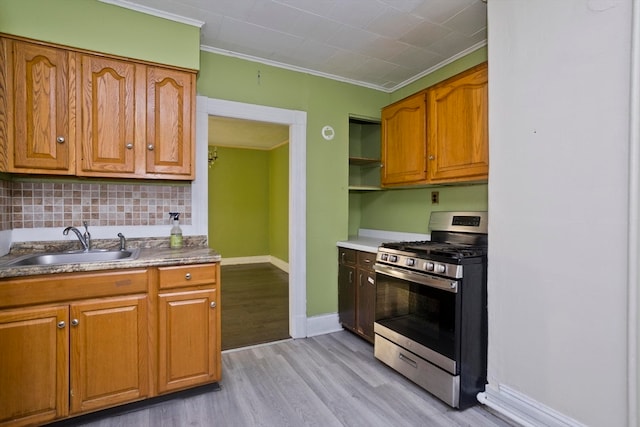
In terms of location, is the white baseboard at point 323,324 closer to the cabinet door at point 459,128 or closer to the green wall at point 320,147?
the green wall at point 320,147

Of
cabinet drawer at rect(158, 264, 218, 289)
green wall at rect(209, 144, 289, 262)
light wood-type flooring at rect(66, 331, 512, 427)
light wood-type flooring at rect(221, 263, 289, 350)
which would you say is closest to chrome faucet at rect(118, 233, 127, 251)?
cabinet drawer at rect(158, 264, 218, 289)

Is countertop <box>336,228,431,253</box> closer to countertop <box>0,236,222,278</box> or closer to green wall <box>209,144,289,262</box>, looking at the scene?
countertop <box>0,236,222,278</box>

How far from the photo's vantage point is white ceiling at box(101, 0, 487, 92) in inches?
85.5

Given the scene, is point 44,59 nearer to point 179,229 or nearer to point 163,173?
point 163,173

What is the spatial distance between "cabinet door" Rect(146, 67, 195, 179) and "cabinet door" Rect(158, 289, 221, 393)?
89cm

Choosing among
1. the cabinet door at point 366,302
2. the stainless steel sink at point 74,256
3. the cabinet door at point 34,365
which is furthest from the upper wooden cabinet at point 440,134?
the cabinet door at point 34,365

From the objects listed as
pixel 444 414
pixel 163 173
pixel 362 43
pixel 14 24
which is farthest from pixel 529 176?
pixel 14 24

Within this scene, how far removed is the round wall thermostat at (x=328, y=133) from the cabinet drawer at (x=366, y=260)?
47.5 inches

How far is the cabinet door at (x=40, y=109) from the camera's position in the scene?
1908 mm

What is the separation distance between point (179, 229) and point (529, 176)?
2.41m

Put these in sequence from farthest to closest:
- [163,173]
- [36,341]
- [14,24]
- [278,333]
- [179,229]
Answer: [278,333] < [179,229] < [163,173] < [14,24] < [36,341]

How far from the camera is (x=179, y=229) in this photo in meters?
2.54

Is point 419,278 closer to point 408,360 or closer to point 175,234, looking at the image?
point 408,360

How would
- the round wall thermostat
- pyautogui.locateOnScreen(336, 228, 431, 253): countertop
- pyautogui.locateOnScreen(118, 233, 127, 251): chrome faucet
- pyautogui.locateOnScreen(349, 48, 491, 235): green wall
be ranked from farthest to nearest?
the round wall thermostat → pyautogui.locateOnScreen(336, 228, 431, 253): countertop → pyautogui.locateOnScreen(349, 48, 491, 235): green wall → pyautogui.locateOnScreen(118, 233, 127, 251): chrome faucet
